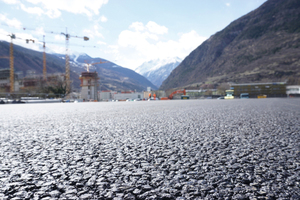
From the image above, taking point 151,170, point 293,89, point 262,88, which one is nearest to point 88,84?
point 262,88

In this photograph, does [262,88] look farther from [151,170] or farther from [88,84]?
[151,170]

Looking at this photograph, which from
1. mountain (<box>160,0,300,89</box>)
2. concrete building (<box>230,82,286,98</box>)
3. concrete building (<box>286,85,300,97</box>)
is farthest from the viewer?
mountain (<box>160,0,300,89</box>)

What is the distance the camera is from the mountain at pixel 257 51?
375 feet

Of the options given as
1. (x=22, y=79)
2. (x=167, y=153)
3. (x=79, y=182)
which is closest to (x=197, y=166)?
(x=167, y=153)

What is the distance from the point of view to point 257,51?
141250 millimetres

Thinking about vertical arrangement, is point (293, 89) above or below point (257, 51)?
below

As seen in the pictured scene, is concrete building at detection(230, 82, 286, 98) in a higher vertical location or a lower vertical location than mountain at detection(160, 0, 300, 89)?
lower

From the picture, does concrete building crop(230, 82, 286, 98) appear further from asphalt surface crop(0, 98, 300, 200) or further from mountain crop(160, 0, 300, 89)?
asphalt surface crop(0, 98, 300, 200)

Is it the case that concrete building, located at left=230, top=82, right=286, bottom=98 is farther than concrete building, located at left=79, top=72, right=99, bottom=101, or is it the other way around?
concrete building, located at left=230, top=82, right=286, bottom=98

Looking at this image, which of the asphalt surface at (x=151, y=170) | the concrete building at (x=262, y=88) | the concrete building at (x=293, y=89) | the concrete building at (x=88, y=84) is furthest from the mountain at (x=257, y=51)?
the asphalt surface at (x=151, y=170)

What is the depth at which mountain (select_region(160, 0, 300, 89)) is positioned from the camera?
4498 inches

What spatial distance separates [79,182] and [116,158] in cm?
60

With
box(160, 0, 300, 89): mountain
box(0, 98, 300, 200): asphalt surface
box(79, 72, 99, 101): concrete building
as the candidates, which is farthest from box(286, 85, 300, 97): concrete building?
box(0, 98, 300, 200): asphalt surface

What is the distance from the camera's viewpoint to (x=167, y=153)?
6.97 feet
